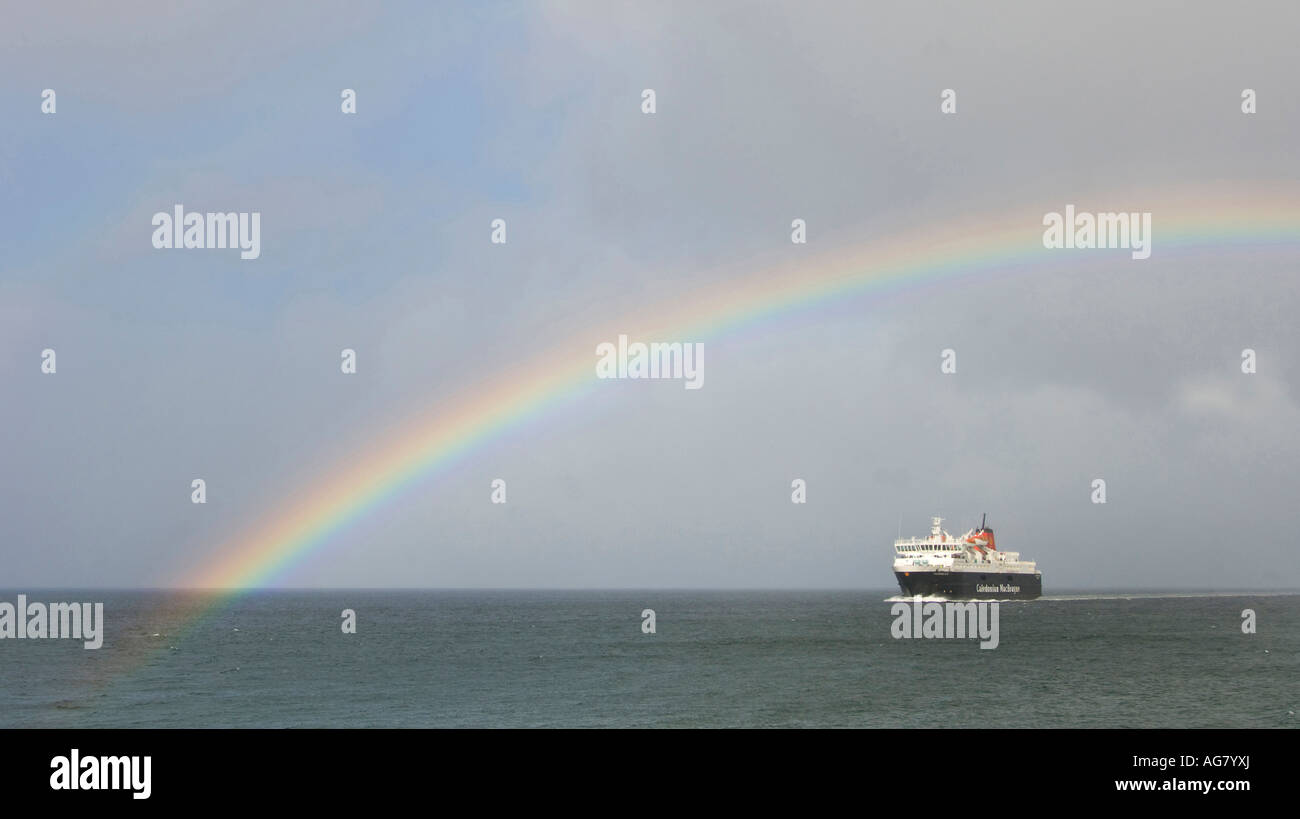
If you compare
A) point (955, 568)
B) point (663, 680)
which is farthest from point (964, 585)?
point (663, 680)

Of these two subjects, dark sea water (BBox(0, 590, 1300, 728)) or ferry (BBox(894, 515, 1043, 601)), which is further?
ferry (BBox(894, 515, 1043, 601))

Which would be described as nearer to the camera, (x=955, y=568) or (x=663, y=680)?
(x=663, y=680)

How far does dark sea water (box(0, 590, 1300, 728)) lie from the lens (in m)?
50.1

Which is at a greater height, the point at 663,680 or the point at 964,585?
the point at 663,680

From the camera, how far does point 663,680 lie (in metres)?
64.7

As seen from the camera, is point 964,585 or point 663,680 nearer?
point 663,680

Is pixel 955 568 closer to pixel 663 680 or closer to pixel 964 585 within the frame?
Answer: pixel 964 585

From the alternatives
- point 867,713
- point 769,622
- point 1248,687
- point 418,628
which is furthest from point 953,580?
point 867,713

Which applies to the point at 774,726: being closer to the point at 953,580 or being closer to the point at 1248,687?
the point at 1248,687

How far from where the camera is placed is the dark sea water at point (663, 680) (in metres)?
50.1
